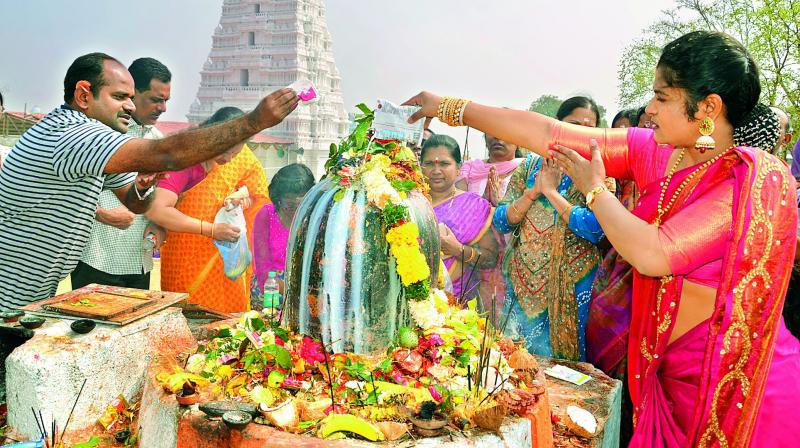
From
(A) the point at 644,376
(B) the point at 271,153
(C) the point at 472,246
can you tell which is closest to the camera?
(A) the point at 644,376

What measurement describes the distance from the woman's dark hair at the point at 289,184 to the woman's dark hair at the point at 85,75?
277 cm

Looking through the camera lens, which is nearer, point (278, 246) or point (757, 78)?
point (757, 78)

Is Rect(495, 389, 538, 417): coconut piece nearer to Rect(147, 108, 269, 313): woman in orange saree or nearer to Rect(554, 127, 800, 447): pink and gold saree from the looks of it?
Rect(554, 127, 800, 447): pink and gold saree

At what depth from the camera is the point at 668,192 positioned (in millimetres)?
2727

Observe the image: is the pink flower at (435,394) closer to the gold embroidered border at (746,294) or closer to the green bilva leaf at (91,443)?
the gold embroidered border at (746,294)

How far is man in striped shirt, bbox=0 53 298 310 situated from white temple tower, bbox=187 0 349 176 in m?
28.5

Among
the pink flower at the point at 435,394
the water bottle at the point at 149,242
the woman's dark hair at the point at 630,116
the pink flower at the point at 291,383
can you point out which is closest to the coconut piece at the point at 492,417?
the pink flower at the point at 435,394

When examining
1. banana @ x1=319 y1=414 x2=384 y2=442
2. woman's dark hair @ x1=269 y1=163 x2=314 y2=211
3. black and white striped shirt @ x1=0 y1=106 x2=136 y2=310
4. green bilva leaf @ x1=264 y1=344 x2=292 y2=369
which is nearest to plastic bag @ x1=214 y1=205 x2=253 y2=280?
woman's dark hair @ x1=269 y1=163 x2=314 y2=211

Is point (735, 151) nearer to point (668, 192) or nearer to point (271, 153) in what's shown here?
point (668, 192)

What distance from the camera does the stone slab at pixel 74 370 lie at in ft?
9.27

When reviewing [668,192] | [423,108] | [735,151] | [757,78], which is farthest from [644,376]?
[423,108]

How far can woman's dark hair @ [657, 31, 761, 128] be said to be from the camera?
245cm

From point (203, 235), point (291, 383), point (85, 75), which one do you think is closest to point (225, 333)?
point (291, 383)

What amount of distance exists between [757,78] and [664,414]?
1549mm
